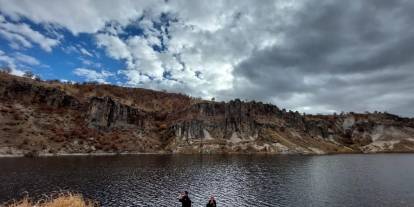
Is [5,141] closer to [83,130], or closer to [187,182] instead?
[83,130]

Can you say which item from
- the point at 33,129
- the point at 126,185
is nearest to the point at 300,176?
the point at 126,185

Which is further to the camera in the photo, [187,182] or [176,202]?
[187,182]

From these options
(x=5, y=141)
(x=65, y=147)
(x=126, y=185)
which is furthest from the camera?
(x=65, y=147)

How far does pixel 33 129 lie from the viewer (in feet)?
541

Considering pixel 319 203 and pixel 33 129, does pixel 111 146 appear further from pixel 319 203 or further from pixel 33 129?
pixel 319 203

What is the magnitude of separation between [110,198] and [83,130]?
468 ft

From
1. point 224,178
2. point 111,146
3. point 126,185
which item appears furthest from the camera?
point 111,146

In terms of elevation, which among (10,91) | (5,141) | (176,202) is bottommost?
(176,202)

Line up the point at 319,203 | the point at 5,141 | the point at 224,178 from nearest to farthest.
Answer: the point at 319,203
the point at 224,178
the point at 5,141

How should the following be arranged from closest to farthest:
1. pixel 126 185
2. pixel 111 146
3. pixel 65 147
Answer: pixel 126 185 < pixel 65 147 < pixel 111 146

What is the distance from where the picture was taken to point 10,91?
191m

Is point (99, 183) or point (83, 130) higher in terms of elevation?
point (83, 130)

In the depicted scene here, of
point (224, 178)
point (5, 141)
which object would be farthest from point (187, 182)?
point (5, 141)

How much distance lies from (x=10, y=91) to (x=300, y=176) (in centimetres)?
16985
